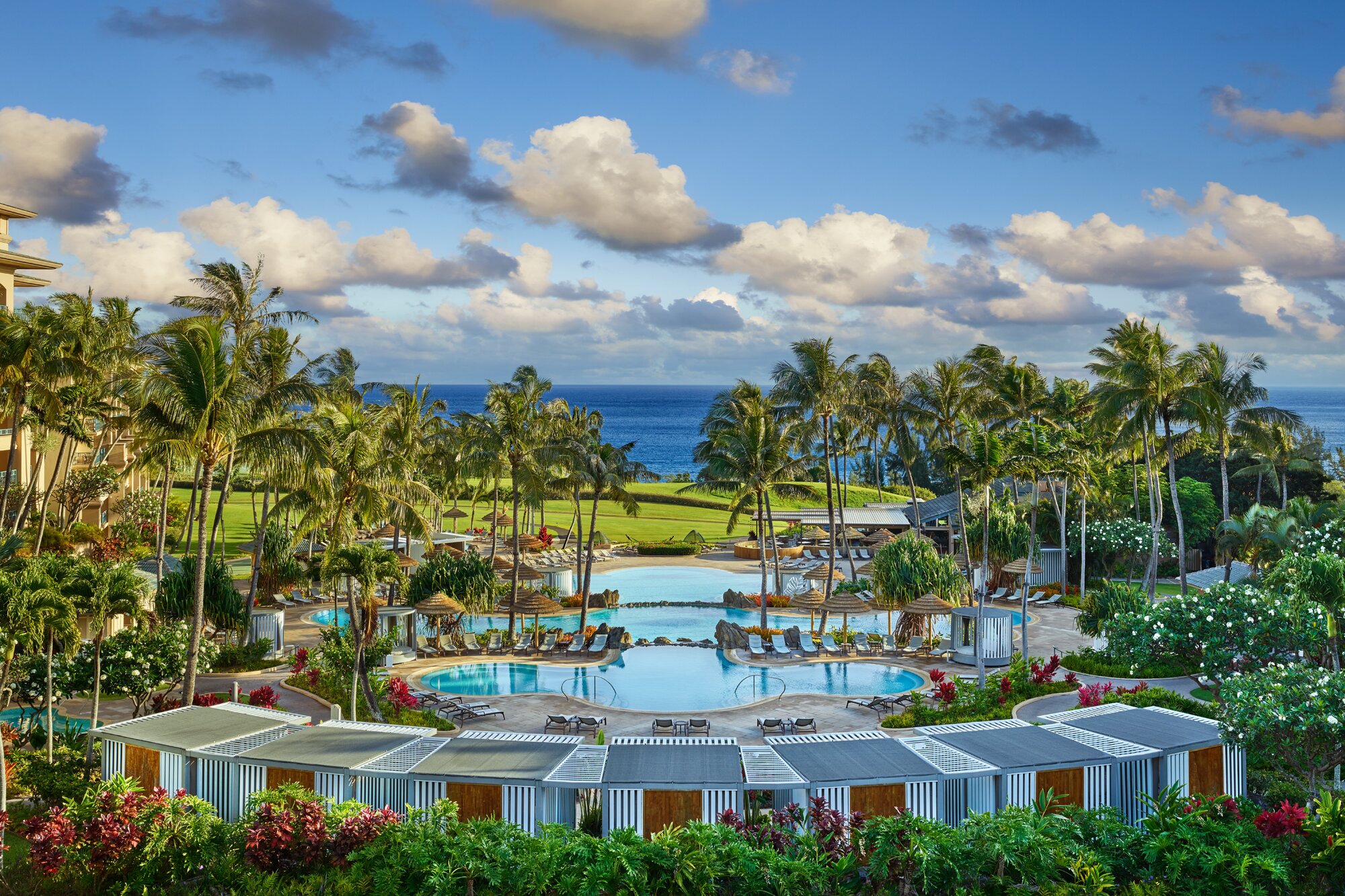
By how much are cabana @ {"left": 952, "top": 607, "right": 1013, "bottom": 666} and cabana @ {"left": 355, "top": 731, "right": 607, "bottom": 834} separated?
689 inches

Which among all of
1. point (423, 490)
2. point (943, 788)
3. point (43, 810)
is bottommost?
point (43, 810)

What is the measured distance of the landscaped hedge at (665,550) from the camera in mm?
52647

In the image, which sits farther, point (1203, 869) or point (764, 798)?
point (764, 798)

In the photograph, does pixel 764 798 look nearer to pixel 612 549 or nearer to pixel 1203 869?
pixel 1203 869

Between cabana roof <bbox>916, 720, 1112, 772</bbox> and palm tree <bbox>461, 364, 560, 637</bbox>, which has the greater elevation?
palm tree <bbox>461, 364, 560, 637</bbox>

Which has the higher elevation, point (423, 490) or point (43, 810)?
point (423, 490)

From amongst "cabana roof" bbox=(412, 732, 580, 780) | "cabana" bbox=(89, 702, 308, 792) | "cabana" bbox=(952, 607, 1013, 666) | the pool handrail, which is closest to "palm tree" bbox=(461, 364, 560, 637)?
the pool handrail

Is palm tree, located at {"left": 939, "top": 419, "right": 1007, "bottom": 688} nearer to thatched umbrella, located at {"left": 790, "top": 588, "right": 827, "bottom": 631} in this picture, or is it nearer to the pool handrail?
the pool handrail

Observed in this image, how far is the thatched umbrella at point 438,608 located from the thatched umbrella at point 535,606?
6.32 ft

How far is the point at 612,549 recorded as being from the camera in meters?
53.4

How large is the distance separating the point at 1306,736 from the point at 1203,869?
3080 mm

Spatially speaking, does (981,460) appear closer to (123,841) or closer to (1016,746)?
(1016,746)

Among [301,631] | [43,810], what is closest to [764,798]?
[43,810]

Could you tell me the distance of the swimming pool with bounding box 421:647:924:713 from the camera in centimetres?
2633
